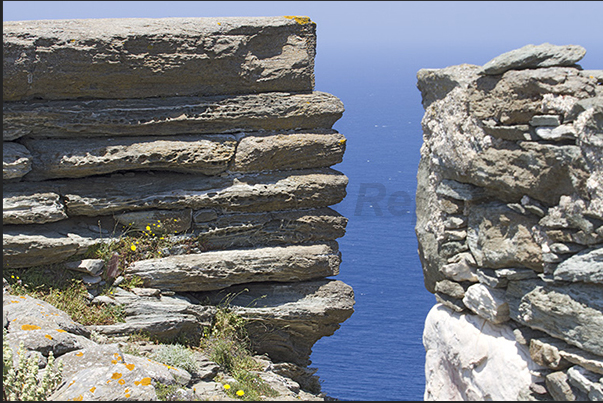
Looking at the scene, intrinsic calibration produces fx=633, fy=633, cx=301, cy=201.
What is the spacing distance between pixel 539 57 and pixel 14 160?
696 centimetres

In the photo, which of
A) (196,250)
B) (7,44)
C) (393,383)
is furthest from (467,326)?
(393,383)

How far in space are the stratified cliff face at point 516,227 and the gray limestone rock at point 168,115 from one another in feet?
7.62

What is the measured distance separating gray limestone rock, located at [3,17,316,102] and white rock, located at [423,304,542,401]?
4.36 metres

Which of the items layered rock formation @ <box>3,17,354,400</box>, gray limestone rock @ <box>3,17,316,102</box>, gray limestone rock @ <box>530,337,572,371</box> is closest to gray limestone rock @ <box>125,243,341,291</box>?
layered rock formation @ <box>3,17,354,400</box>

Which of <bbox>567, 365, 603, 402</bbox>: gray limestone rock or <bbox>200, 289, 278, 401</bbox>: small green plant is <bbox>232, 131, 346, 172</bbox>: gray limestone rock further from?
<bbox>567, 365, 603, 402</bbox>: gray limestone rock

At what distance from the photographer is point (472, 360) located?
7430 millimetres

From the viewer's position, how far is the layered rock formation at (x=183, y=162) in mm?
8984

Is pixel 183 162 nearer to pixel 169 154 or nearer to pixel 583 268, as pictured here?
pixel 169 154

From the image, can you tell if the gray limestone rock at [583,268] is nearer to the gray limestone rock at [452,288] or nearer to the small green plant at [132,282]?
the gray limestone rock at [452,288]

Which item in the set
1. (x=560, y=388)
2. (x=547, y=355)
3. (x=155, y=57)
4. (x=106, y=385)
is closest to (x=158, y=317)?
(x=106, y=385)

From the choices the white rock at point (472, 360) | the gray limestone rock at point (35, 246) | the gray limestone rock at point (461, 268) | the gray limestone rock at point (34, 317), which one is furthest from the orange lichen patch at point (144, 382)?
the gray limestone rock at point (461, 268)

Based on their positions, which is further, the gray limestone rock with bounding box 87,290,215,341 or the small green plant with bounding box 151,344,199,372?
the gray limestone rock with bounding box 87,290,215,341

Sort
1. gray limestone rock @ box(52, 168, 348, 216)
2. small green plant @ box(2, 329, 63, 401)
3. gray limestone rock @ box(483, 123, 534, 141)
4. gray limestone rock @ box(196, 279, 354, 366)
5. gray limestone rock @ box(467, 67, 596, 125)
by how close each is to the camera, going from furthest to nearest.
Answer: gray limestone rock @ box(196, 279, 354, 366), gray limestone rock @ box(52, 168, 348, 216), gray limestone rock @ box(483, 123, 534, 141), gray limestone rock @ box(467, 67, 596, 125), small green plant @ box(2, 329, 63, 401)

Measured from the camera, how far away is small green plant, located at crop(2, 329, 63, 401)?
6.05 meters
